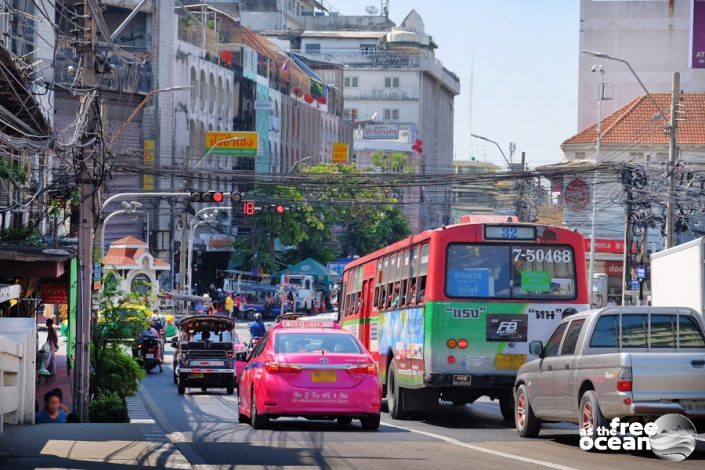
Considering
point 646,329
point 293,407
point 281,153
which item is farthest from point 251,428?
point 281,153

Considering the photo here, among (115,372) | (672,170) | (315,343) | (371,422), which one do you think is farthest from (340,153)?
(371,422)

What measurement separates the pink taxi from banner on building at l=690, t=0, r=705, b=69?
57.2 metres

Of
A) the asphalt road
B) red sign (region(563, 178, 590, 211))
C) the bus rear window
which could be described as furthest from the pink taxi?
red sign (region(563, 178, 590, 211))

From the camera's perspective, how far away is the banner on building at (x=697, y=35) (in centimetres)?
7069

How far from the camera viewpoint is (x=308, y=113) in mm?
115125

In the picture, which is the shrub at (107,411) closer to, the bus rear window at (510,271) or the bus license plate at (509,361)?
the bus rear window at (510,271)

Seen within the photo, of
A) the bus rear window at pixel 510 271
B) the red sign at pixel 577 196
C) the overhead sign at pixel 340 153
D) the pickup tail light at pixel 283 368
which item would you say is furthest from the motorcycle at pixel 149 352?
the overhead sign at pixel 340 153

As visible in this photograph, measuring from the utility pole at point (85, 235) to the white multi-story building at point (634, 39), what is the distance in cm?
7483

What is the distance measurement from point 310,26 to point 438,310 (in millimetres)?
139560

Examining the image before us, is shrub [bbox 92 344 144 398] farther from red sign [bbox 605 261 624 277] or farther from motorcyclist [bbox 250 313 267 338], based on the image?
red sign [bbox 605 261 624 277]

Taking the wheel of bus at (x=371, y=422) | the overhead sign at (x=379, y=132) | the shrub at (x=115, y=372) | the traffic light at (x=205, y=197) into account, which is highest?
the overhead sign at (x=379, y=132)

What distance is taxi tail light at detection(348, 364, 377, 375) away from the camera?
17.2 m

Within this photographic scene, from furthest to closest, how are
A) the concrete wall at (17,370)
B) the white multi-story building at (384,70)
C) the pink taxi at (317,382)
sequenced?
the white multi-story building at (384,70) → the pink taxi at (317,382) → the concrete wall at (17,370)

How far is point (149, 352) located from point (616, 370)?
97.2 feet
